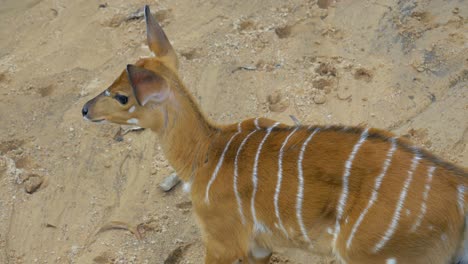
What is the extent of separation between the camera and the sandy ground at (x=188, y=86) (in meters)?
4.50

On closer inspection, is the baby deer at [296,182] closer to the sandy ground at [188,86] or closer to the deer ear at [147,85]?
the deer ear at [147,85]

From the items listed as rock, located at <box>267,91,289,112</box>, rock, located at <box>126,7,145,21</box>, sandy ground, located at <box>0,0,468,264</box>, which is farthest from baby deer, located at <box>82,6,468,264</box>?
rock, located at <box>126,7,145,21</box>

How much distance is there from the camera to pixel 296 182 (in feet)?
10.7

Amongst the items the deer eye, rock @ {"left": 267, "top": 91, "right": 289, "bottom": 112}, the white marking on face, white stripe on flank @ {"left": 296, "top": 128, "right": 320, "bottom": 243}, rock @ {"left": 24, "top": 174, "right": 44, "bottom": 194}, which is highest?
the deer eye

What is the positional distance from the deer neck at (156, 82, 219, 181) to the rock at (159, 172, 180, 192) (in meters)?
0.94

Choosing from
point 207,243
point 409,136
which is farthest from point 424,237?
point 409,136

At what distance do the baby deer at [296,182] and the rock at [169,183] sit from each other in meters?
0.94

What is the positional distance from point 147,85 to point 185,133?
0.50 meters

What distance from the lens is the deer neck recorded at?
3.53 metres

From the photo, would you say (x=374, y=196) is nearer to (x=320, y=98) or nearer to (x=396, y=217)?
(x=396, y=217)

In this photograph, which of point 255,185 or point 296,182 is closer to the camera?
point 296,182

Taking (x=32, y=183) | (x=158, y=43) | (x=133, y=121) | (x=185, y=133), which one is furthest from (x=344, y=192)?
(x=32, y=183)

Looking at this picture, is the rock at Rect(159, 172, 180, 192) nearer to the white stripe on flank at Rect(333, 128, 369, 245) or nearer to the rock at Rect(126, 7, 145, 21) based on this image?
the white stripe on flank at Rect(333, 128, 369, 245)

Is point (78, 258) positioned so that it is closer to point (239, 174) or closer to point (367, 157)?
point (239, 174)
